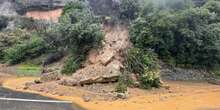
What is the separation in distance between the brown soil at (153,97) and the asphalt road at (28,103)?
1008mm

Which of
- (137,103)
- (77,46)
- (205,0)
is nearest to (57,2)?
(205,0)

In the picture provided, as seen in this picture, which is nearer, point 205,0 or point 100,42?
point 100,42

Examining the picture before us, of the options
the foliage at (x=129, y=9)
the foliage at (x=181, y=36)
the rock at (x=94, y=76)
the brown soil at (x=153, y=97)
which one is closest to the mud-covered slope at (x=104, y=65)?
the rock at (x=94, y=76)

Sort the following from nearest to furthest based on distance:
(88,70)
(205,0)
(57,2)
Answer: (88,70) → (205,0) → (57,2)

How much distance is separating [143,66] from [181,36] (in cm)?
720

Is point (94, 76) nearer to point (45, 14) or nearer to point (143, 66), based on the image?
point (143, 66)

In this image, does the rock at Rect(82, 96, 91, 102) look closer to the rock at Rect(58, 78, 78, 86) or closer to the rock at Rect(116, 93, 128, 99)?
the rock at Rect(116, 93, 128, 99)

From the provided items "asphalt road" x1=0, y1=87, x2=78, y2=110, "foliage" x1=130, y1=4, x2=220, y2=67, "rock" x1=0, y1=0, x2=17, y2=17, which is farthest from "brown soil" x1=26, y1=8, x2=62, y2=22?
"asphalt road" x1=0, y1=87, x2=78, y2=110

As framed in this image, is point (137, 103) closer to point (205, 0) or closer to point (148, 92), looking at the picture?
point (148, 92)

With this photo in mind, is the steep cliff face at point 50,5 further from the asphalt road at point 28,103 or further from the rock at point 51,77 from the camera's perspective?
the asphalt road at point 28,103

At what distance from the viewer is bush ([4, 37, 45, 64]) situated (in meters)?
44.1

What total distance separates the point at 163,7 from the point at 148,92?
501 inches

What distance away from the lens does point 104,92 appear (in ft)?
92.9

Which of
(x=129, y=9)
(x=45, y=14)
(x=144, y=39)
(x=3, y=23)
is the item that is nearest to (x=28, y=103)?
(x=144, y=39)
